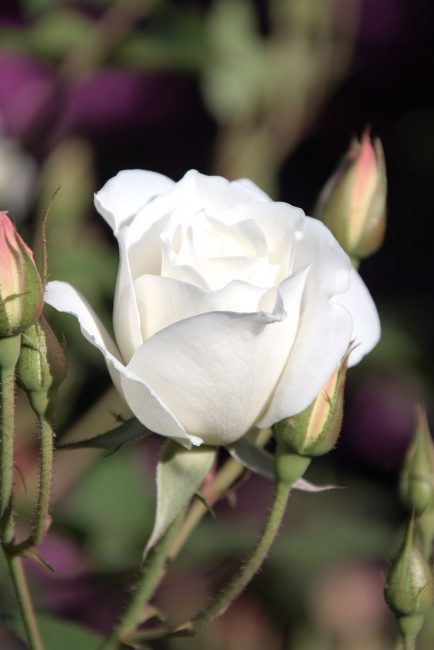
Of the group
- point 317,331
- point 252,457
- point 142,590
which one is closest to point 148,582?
point 142,590

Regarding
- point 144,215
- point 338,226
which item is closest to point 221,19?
point 338,226

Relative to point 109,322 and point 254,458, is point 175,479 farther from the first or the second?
point 109,322

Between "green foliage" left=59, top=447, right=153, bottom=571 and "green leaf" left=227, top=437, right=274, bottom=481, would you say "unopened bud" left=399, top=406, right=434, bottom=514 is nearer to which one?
"green leaf" left=227, top=437, right=274, bottom=481

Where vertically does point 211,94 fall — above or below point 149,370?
below

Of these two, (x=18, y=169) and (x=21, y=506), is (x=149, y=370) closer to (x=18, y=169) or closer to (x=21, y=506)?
(x=21, y=506)

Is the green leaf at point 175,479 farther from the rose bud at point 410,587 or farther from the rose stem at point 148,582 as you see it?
the rose bud at point 410,587

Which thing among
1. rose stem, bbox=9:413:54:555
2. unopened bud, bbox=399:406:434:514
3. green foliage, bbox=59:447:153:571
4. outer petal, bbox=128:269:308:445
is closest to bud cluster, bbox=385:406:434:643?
unopened bud, bbox=399:406:434:514

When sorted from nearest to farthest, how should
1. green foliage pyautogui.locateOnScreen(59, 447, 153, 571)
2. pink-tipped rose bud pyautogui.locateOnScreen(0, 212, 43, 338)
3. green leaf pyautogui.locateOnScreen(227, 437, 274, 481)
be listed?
pink-tipped rose bud pyautogui.locateOnScreen(0, 212, 43, 338)
green leaf pyautogui.locateOnScreen(227, 437, 274, 481)
green foliage pyautogui.locateOnScreen(59, 447, 153, 571)
